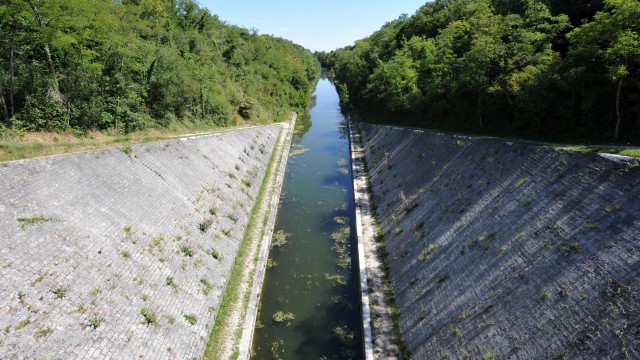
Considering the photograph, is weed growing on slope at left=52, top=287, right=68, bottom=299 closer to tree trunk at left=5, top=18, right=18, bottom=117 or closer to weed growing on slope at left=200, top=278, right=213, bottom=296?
weed growing on slope at left=200, top=278, right=213, bottom=296

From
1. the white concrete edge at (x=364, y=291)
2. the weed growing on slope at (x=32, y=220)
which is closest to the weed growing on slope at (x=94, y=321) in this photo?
the weed growing on slope at (x=32, y=220)

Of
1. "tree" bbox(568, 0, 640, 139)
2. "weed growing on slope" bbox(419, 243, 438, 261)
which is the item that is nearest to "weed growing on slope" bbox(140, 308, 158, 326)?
"weed growing on slope" bbox(419, 243, 438, 261)

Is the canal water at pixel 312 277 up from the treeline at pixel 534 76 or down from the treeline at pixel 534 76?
down

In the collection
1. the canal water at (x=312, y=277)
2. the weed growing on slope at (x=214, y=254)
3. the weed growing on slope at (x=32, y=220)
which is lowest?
the canal water at (x=312, y=277)

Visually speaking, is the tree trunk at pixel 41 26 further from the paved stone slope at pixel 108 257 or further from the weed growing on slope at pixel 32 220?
the weed growing on slope at pixel 32 220

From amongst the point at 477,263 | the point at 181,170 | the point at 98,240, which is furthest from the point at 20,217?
the point at 477,263

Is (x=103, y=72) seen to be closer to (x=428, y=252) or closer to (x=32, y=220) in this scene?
(x=32, y=220)
